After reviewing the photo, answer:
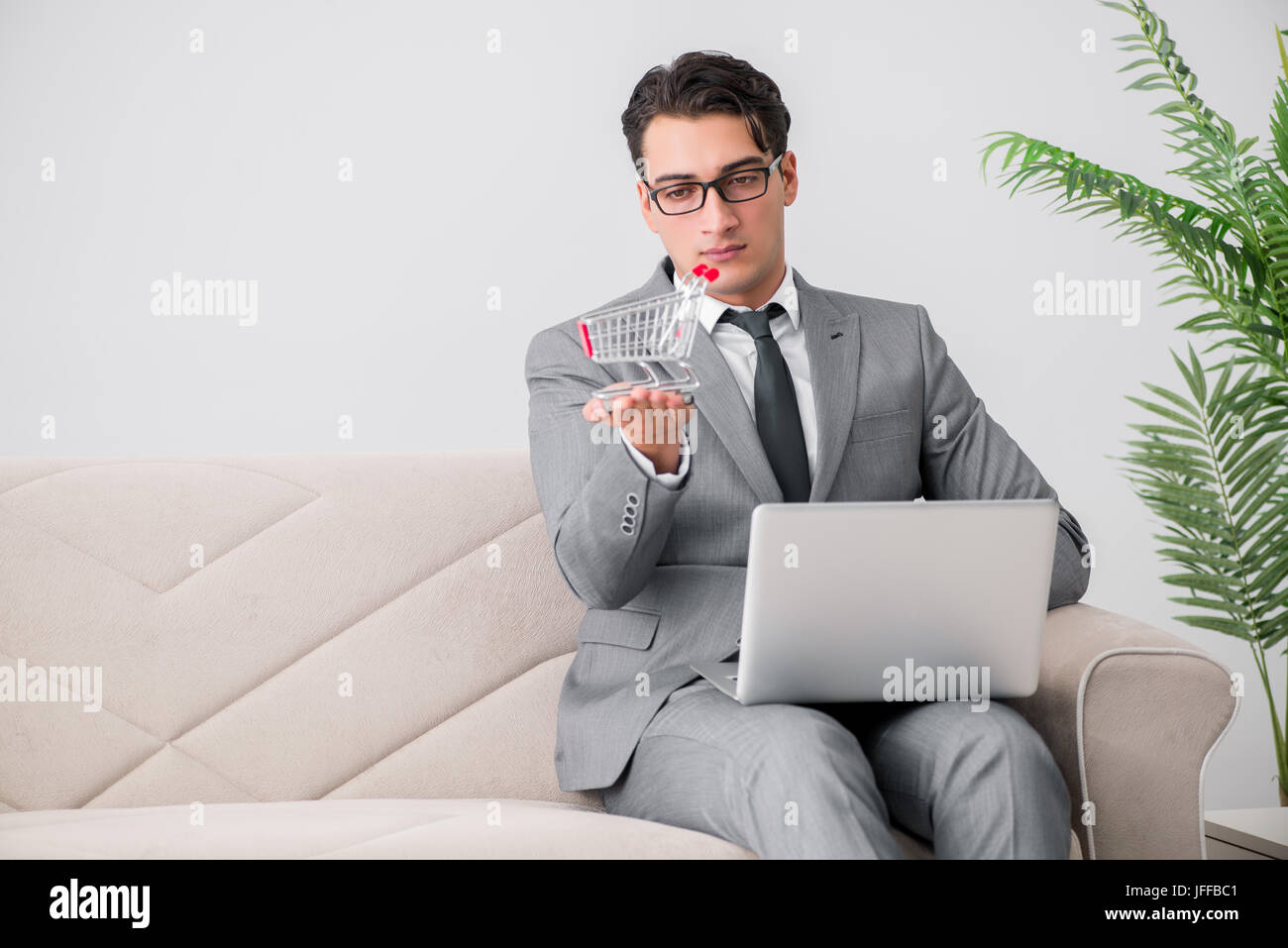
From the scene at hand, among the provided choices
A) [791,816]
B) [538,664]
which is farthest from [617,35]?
[791,816]

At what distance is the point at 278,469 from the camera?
2.08 m

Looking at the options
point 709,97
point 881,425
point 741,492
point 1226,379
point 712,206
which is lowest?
point 741,492

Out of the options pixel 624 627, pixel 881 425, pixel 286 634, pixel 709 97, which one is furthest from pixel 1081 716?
pixel 286 634

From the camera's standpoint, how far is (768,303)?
6.45 ft

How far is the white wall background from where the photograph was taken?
2.80 metres

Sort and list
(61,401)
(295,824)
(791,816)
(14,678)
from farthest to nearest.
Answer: (61,401), (14,678), (295,824), (791,816)

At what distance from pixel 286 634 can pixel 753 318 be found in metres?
0.96

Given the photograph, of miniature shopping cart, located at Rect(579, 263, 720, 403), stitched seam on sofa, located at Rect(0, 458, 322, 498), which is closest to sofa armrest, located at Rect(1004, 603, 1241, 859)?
miniature shopping cart, located at Rect(579, 263, 720, 403)

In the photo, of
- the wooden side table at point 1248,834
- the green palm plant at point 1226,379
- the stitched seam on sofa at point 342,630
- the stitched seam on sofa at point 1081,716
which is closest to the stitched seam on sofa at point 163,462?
the stitched seam on sofa at point 342,630

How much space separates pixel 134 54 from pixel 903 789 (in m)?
2.50

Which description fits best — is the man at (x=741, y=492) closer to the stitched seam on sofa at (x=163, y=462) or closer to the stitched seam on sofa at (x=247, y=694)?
the stitched seam on sofa at (x=247, y=694)

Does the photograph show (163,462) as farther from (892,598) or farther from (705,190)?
(892,598)

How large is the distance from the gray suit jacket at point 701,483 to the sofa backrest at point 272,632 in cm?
22

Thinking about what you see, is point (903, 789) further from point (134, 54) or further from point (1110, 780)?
point (134, 54)
